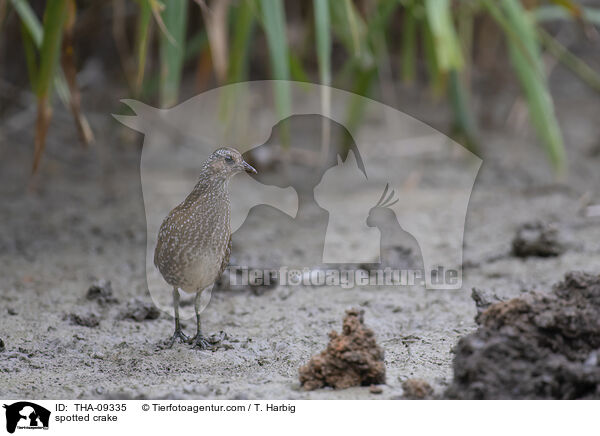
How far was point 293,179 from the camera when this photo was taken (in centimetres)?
400

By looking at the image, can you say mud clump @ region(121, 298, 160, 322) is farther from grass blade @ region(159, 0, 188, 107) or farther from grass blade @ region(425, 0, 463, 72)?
grass blade @ region(425, 0, 463, 72)

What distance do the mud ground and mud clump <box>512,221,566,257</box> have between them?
38 millimetres

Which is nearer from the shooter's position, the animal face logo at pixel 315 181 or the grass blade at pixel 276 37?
the grass blade at pixel 276 37

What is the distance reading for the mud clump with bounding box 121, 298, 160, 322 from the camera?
2.35 metres

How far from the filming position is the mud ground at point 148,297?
72.4 inches

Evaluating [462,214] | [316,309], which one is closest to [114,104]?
[462,214]

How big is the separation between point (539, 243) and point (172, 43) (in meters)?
1.52

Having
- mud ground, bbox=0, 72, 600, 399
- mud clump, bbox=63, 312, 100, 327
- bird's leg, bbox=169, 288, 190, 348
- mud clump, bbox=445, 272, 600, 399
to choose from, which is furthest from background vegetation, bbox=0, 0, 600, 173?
mud clump, bbox=445, 272, 600, 399

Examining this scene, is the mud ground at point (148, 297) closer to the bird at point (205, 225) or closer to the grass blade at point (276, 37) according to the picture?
the bird at point (205, 225)

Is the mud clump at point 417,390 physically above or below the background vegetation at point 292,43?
below

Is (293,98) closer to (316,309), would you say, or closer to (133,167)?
(133,167)

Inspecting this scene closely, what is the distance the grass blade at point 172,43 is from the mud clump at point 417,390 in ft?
3.75
